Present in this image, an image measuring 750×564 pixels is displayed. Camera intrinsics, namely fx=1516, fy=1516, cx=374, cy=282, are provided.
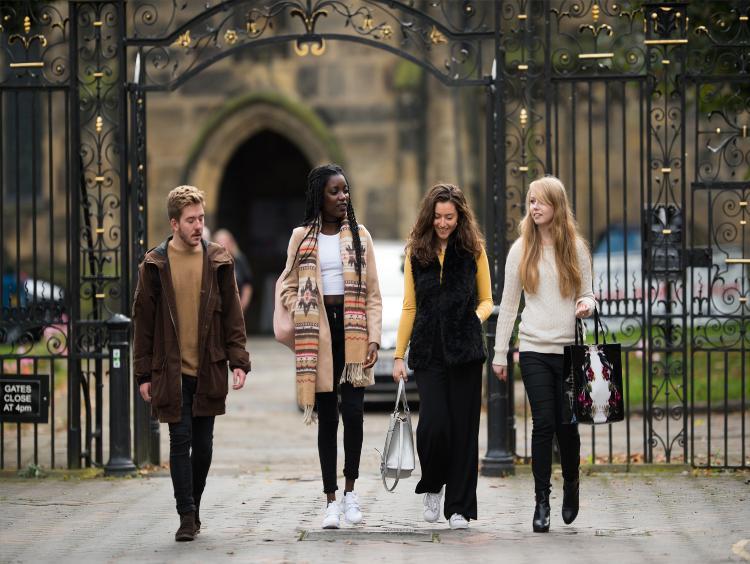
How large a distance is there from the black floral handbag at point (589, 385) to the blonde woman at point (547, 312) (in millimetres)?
107

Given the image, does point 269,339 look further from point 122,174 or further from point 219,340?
point 219,340

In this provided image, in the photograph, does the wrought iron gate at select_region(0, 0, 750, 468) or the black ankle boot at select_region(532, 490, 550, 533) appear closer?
the black ankle boot at select_region(532, 490, 550, 533)

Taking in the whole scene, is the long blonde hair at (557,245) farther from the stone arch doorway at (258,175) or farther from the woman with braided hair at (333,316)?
the stone arch doorway at (258,175)

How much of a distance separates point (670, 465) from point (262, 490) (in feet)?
10.0

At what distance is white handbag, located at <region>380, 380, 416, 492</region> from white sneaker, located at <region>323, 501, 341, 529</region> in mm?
362

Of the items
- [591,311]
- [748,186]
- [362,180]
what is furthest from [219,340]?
[362,180]

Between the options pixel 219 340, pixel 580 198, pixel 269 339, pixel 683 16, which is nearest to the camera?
pixel 219 340

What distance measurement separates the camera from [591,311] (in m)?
8.39

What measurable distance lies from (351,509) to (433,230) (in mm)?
1655

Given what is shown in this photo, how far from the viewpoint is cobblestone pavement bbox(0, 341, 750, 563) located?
784 centimetres

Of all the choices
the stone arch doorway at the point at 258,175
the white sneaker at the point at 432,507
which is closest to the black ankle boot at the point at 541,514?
the white sneaker at the point at 432,507

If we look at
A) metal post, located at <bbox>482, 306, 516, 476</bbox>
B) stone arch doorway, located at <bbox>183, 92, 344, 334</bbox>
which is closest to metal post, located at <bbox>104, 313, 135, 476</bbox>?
metal post, located at <bbox>482, 306, 516, 476</bbox>

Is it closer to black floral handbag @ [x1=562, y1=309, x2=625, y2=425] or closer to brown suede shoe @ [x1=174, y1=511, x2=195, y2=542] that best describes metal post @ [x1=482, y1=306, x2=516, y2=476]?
black floral handbag @ [x1=562, y1=309, x2=625, y2=425]

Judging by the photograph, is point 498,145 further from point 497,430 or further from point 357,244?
point 357,244
